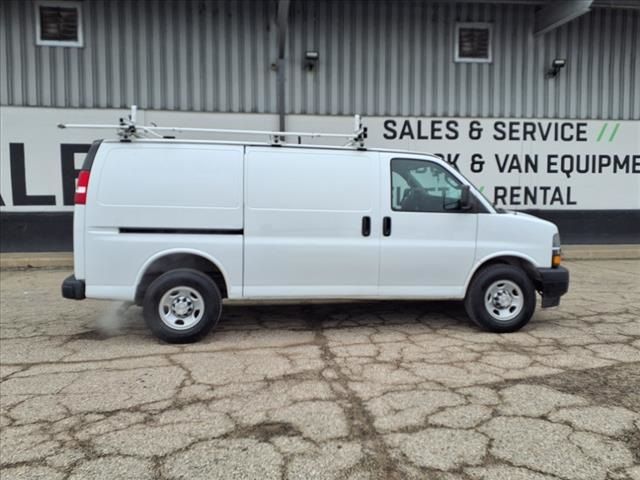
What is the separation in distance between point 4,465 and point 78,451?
1.26 ft

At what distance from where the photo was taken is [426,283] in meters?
5.61

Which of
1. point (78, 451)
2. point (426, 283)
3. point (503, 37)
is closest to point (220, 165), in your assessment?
point (426, 283)

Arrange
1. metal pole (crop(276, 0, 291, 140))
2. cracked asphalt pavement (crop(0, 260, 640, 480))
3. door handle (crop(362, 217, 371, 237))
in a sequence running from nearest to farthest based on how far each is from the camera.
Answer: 1. cracked asphalt pavement (crop(0, 260, 640, 480))
2. door handle (crop(362, 217, 371, 237))
3. metal pole (crop(276, 0, 291, 140))

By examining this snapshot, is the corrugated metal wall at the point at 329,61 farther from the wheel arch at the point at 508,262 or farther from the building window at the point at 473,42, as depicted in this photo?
the wheel arch at the point at 508,262

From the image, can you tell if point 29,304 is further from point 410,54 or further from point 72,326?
point 410,54

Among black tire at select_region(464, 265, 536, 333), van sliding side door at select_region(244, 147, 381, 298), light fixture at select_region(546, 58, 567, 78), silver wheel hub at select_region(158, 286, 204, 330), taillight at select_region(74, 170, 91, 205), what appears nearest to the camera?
taillight at select_region(74, 170, 91, 205)

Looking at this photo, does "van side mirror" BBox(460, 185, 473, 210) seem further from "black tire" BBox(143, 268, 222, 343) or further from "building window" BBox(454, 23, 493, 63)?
"building window" BBox(454, 23, 493, 63)

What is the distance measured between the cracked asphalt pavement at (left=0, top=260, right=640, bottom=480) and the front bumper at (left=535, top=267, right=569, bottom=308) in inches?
14.7

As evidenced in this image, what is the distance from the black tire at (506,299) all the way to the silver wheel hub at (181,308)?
9.56 ft

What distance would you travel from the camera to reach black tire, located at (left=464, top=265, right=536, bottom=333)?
5.54m

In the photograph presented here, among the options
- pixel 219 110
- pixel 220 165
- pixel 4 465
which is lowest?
pixel 4 465

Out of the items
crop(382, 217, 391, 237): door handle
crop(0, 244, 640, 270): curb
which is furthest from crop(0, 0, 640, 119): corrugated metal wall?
crop(382, 217, 391, 237): door handle

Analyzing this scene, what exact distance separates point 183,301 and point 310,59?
741 cm

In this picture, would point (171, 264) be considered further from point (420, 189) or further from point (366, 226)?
point (420, 189)
